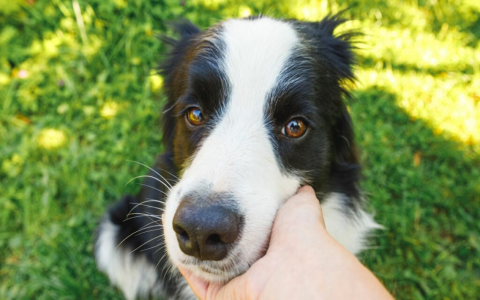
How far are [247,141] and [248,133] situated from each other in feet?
0.19

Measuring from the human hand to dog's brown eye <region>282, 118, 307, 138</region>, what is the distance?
0.43 m

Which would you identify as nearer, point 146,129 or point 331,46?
point 331,46

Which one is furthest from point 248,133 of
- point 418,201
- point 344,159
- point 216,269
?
point 418,201

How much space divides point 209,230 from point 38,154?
3.32m

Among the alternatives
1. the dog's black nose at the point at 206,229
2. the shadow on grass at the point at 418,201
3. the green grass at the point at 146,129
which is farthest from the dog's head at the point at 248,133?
the shadow on grass at the point at 418,201

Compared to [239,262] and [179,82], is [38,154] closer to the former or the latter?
[179,82]

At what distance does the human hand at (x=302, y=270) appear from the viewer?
150cm

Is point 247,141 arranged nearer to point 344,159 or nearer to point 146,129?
point 344,159

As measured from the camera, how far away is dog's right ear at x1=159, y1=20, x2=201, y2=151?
2607 millimetres

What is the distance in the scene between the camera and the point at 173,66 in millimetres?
2697

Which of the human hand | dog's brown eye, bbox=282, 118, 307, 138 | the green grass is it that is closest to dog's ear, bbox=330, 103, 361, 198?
dog's brown eye, bbox=282, 118, 307, 138

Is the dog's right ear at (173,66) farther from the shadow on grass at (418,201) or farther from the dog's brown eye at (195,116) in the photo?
the shadow on grass at (418,201)

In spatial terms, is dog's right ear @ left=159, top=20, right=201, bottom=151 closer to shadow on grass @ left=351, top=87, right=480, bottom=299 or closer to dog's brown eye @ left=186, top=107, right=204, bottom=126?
dog's brown eye @ left=186, top=107, right=204, bottom=126

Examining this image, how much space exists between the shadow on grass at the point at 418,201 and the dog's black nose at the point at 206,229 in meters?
2.33
